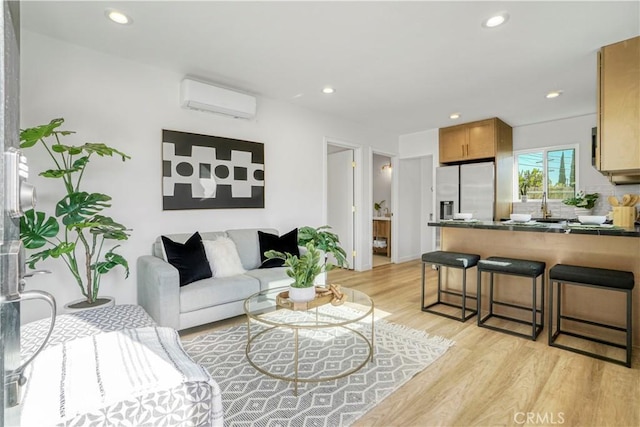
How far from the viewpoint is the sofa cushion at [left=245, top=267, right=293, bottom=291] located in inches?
119

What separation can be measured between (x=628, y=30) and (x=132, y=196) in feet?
14.7

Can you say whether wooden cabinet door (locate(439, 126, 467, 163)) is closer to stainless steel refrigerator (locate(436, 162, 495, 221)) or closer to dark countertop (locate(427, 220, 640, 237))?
stainless steel refrigerator (locate(436, 162, 495, 221))

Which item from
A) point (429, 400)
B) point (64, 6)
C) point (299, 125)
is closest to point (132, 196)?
point (64, 6)

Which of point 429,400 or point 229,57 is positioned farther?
point 229,57

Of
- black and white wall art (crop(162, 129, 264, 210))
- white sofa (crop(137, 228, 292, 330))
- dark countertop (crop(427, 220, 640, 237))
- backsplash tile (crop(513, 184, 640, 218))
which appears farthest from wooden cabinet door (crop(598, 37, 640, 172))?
black and white wall art (crop(162, 129, 264, 210))

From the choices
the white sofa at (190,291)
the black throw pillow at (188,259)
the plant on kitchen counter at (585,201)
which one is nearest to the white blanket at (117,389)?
the white sofa at (190,291)

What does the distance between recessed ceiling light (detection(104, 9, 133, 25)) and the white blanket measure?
2.26m

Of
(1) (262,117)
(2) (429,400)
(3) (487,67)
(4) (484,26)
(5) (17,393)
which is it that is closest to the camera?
(5) (17,393)

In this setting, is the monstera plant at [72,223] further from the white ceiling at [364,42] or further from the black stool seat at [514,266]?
the black stool seat at [514,266]

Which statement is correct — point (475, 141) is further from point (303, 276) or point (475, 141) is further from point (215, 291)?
point (215, 291)

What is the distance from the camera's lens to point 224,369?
6.93ft

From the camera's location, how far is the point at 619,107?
8.43 feet

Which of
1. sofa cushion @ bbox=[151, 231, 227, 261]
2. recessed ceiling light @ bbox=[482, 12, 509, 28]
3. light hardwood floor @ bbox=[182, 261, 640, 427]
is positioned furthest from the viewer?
sofa cushion @ bbox=[151, 231, 227, 261]

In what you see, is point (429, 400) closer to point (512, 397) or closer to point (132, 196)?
point (512, 397)
